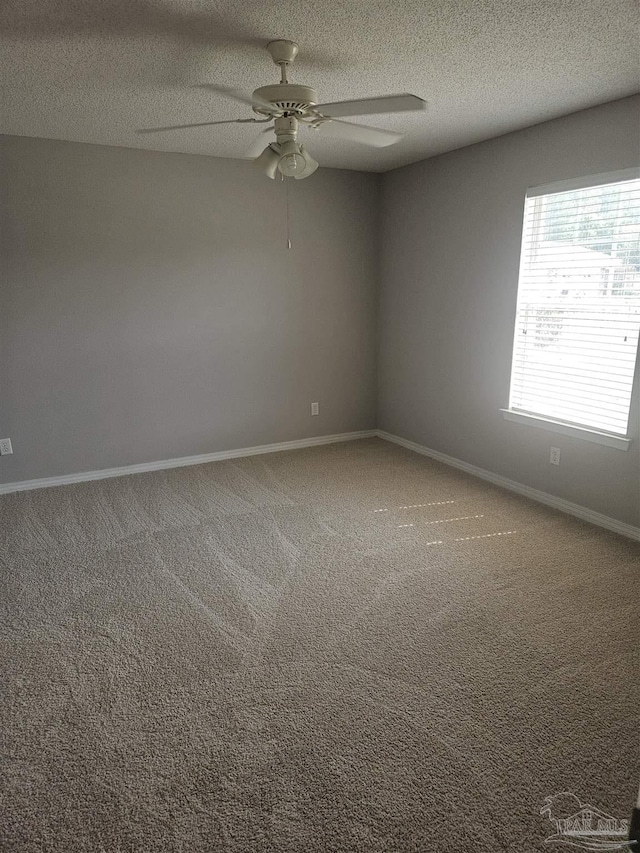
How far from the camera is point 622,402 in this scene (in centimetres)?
318

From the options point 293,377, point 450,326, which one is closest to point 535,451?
point 450,326

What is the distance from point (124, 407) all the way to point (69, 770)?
2.99 m

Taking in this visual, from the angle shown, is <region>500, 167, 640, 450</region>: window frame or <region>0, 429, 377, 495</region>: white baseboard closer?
<region>500, 167, 640, 450</region>: window frame

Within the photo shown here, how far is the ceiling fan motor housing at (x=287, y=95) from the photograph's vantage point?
216 cm

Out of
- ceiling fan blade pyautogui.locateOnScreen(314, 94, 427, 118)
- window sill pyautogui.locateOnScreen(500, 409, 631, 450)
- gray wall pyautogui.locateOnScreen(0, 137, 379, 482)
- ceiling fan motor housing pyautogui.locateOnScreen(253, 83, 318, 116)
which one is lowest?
window sill pyautogui.locateOnScreen(500, 409, 631, 450)

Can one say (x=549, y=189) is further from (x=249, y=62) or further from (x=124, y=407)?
(x=124, y=407)

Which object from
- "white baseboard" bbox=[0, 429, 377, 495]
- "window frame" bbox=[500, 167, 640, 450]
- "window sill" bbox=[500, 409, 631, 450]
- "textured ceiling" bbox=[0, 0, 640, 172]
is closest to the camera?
"textured ceiling" bbox=[0, 0, 640, 172]

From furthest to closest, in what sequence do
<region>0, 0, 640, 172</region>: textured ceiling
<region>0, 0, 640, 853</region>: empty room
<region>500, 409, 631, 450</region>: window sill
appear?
<region>500, 409, 631, 450</region>: window sill < <region>0, 0, 640, 172</region>: textured ceiling < <region>0, 0, 640, 853</region>: empty room

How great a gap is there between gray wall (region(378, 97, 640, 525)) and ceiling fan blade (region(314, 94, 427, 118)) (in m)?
1.57

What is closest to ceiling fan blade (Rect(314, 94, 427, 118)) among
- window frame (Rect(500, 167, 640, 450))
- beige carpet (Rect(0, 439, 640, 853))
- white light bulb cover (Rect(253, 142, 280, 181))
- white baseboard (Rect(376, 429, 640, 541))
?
white light bulb cover (Rect(253, 142, 280, 181))

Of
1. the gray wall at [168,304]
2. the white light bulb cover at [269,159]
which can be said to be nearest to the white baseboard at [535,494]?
the gray wall at [168,304]

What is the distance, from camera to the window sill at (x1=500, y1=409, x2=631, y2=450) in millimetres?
3209

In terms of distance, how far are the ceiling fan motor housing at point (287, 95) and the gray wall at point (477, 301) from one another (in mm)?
1858
